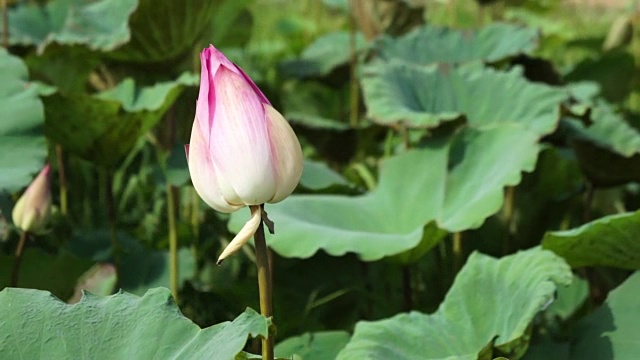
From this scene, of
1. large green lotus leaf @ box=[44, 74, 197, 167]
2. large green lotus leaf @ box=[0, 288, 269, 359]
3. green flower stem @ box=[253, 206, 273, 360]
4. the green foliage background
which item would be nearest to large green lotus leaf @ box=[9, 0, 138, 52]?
the green foliage background

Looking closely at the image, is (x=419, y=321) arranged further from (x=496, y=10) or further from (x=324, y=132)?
(x=496, y=10)

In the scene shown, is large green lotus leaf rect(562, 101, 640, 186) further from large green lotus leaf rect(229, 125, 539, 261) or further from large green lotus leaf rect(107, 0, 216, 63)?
large green lotus leaf rect(107, 0, 216, 63)

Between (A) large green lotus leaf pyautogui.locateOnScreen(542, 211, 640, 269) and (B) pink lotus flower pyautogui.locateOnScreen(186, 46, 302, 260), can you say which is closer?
(B) pink lotus flower pyautogui.locateOnScreen(186, 46, 302, 260)

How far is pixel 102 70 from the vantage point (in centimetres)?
211

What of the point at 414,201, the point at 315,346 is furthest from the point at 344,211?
the point at 315,346

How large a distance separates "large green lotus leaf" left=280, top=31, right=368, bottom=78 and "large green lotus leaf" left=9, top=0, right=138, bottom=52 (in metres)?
0.50

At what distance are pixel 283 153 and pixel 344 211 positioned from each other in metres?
0.75

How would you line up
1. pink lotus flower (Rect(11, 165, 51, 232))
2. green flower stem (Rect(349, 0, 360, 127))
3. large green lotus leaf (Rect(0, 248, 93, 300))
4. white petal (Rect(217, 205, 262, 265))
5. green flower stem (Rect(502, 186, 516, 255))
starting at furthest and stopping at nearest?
green flower stem (Rect(349, 0, 360, 127)) < green flower stem (Rect(502, 186, 516, 255)) < large green lotus leaf (Rect(0, 248, 93, 300)) < pink lotus flower (Rect(11, 165, 51, 232)) < white petal (Rect(217, 205, 262, 265))

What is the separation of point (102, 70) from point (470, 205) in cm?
94

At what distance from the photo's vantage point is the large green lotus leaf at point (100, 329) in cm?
88

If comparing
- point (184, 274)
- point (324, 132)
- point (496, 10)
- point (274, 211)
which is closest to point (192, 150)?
point (274, 211)

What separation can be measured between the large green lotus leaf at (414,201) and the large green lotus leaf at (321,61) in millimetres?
788

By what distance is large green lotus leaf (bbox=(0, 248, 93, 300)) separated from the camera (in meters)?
1.51

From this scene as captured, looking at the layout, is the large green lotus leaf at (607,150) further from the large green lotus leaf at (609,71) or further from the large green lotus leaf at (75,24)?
the large green lotus leaf at (609,71)
